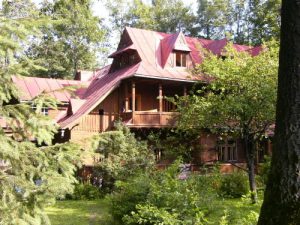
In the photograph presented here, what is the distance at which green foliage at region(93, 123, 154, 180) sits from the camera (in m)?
18.3

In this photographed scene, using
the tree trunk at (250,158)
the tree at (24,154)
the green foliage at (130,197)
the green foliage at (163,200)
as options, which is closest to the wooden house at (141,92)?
the tree trunk at (250,158)

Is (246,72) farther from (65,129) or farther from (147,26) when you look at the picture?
(147,26)

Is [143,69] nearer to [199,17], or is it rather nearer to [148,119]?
[148,119]

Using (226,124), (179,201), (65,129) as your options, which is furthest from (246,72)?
(65,129)

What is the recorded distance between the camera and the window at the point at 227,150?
25547 millimetres

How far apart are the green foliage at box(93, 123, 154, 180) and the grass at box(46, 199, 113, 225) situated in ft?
5.31

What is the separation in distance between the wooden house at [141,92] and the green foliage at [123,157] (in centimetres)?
347

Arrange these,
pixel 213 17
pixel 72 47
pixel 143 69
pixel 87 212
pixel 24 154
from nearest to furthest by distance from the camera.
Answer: pixel 24 154
pixel 87 212
pixel 143 69
pixel 72 47
pixel 213 17

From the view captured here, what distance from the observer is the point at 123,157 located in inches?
727

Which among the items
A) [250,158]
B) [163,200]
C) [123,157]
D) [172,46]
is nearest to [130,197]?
[163,200]

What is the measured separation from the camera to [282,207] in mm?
4410

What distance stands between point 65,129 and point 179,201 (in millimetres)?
16913

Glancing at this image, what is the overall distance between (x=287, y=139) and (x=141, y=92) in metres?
20.9

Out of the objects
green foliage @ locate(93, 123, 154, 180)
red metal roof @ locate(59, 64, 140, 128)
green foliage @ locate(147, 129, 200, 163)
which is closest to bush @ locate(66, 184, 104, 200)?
green foliage @ locate(93, 123, 154, 180)
